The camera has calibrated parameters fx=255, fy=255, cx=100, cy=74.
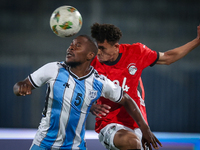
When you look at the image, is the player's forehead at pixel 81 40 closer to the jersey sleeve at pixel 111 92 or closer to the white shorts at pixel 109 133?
the jersey sleeve at pixel 111 92

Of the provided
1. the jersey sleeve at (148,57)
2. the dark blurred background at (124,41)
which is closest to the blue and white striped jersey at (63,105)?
the jersey sleeve at (148,57)

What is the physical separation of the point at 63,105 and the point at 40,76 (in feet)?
1.03

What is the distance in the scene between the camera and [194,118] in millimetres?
6133

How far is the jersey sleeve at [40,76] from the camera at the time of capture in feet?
7.04

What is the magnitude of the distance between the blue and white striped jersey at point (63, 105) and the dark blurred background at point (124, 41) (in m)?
3.82

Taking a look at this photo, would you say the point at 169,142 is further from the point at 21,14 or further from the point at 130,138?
the point at 21,14

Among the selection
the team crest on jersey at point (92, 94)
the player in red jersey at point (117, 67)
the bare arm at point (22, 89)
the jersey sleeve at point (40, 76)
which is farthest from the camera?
the player in red jersey at point (117, 67)

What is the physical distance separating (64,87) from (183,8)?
195 inches

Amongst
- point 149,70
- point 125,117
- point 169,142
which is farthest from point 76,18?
point 149,70

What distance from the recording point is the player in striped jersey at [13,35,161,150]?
7.05 feet

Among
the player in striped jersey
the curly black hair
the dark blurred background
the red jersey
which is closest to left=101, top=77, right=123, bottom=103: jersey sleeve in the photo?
the player in striped jersey

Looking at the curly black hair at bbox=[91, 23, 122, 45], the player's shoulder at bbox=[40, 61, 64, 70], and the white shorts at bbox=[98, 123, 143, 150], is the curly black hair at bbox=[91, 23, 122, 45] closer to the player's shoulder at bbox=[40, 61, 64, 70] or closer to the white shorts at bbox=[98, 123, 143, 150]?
the player's shoulder at bbox=[40, 61, 64, 70]

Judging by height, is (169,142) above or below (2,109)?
below

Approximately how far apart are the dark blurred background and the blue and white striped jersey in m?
3.82
